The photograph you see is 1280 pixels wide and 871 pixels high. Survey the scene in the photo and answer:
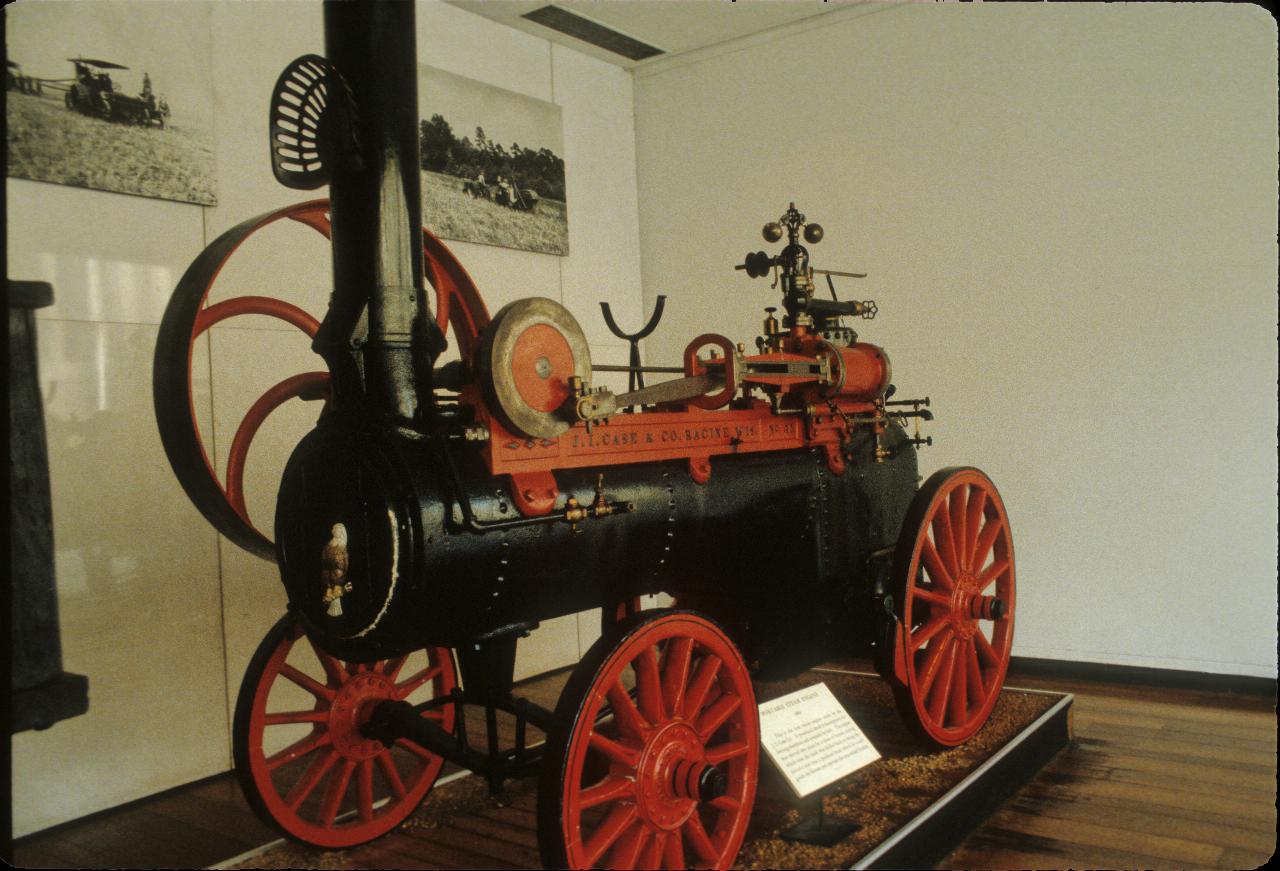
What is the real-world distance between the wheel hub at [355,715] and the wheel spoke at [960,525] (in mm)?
1901

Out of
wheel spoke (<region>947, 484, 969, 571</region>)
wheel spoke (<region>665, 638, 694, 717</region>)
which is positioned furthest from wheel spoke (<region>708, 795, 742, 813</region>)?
wheel spoke (<region>947, 484, 969, 571</region>)

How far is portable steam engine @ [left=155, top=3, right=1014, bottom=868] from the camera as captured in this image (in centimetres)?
224

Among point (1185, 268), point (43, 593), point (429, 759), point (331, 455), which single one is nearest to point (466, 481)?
point (331, 455)

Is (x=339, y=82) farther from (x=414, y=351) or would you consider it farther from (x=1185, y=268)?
(x=1185, y=268)

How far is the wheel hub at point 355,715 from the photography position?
115 inches

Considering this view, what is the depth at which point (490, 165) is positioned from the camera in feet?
16.4

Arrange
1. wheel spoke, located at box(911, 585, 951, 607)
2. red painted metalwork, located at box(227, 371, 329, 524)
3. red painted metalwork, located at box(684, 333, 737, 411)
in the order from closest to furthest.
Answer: red painted metalwork, located at box(227, 371, 329, 524) → red painted metalwork, located at box(684, 333, 737, 411) → wheel spoke, located at box(911, 585, 951, 607)

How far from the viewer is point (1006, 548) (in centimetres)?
381

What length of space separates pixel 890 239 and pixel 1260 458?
6.14ft

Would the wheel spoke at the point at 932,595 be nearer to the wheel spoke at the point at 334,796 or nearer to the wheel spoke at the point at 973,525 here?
the wheel spoke at the point at 973,525

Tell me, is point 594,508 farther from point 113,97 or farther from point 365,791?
point 113,97

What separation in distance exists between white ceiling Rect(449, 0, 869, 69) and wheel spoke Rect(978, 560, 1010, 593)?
2885mm

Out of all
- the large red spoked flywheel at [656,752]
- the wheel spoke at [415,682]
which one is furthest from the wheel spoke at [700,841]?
the wheel spoke at [415,682]

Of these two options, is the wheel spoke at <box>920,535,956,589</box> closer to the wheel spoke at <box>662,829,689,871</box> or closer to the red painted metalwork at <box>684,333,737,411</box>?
the red painted metalwork at <box>684,333,737,411</box>
